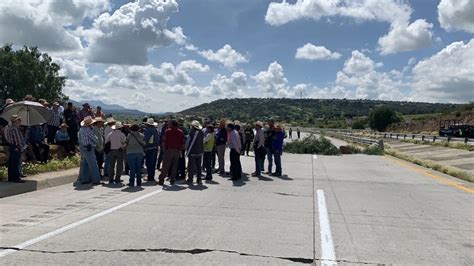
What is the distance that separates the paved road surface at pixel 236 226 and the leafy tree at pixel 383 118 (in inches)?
3644

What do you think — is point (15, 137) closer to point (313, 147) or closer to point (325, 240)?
point (325, 240)

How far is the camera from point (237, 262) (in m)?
5.98

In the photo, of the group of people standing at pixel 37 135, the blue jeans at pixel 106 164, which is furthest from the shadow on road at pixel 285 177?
the group of people standing at pixel 37 135

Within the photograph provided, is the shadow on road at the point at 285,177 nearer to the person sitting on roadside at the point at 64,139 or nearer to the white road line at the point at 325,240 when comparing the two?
the white road line at the point at 325,240

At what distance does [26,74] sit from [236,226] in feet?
207

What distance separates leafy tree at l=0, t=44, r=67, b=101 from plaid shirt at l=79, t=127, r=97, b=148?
184 feet

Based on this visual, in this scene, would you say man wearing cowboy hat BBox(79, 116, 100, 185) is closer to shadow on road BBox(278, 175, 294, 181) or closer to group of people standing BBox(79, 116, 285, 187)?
group of people standing BBox(79, 116, 285, 187)

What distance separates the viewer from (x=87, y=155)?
13.0 metres

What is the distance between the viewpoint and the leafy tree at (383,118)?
102812 millimetres

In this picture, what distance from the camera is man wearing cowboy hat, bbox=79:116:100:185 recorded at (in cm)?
1306

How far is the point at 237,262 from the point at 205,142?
964 cm

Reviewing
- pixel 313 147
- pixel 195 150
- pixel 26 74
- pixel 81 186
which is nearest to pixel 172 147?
pixel 195 150

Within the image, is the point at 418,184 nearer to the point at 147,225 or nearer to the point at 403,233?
the point at 403,233

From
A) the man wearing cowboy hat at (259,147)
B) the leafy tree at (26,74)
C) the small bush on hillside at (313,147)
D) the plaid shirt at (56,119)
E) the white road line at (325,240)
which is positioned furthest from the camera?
the leafy tree at (26,74)
